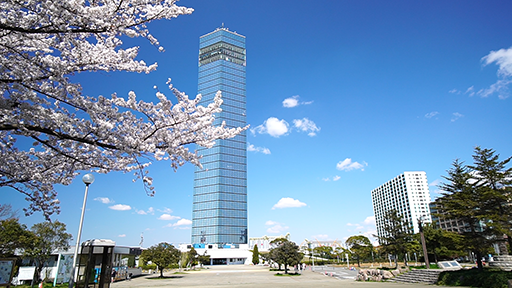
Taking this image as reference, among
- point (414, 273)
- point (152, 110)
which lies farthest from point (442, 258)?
point (152, 110)

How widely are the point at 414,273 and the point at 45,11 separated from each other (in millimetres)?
29507

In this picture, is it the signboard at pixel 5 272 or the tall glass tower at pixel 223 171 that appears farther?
the tall glass tower at pixel 223 171

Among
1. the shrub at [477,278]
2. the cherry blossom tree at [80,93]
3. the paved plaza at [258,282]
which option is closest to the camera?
the cherry blossom tree at [80,93]

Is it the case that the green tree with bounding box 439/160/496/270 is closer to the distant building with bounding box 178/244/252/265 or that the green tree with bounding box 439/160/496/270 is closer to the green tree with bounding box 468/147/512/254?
the green tree with bounding box 468/147/512/254

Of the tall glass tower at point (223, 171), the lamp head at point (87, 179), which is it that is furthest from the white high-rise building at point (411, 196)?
the lamp head at point (87, 179)

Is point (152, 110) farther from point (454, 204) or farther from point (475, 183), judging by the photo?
point (475, 183)

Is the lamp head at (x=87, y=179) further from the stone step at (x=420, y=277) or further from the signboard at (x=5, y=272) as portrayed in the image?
the stone step at (x=420, y=277)

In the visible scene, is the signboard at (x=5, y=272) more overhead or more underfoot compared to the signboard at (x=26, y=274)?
more overhead

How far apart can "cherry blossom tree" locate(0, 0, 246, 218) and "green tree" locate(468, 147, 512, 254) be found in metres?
20.1

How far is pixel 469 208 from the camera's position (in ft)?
64.7

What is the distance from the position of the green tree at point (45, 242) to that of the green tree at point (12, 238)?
2.31 feet

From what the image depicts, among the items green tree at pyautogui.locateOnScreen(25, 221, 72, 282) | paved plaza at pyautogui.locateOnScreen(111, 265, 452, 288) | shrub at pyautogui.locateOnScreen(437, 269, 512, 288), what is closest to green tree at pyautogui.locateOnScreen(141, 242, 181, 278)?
paved plaza at pyautogui.locateOnScreen(111, 265, 452, 288)

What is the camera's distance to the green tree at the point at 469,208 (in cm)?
1884

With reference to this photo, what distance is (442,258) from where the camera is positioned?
50625 millimetres
